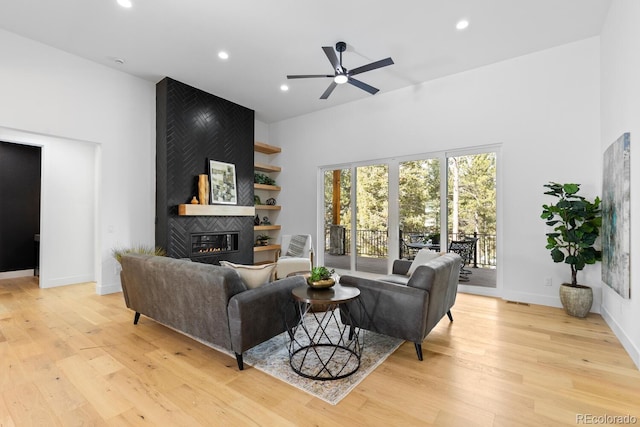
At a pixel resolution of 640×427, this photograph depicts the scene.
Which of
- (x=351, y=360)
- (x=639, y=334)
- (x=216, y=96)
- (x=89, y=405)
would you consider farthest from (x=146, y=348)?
(x=216, y=96)

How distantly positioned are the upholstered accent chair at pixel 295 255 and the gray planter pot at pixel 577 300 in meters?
3.52

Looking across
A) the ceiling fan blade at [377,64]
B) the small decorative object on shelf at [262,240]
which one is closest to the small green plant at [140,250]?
the small decorative object on shelf at [262,240]

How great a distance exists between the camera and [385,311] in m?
2.72

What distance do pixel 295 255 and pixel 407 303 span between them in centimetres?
341

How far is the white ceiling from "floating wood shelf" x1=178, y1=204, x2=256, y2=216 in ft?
7.15

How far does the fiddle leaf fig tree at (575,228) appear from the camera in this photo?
359 centimetres

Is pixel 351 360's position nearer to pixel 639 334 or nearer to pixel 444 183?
pixel 639 334

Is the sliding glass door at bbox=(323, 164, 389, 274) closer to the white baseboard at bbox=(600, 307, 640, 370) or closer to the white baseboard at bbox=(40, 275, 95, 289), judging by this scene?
the white baseboard at bbox=(600, 307, 640, 370)

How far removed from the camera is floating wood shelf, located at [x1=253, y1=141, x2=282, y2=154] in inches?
272

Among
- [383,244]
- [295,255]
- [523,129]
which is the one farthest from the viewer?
[383,244]

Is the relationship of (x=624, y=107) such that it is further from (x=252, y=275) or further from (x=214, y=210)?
(x=214, y=210)

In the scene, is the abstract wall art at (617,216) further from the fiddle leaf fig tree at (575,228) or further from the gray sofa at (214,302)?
the gray sofa at (214,302)

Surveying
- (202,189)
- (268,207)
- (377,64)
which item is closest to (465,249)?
(377,64)

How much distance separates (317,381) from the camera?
7.43 ft
